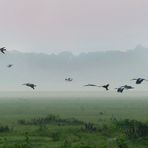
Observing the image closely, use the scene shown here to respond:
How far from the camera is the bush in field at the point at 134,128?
2275 inches

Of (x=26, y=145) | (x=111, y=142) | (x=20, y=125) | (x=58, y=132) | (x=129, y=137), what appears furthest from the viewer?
(x=20, y=125)

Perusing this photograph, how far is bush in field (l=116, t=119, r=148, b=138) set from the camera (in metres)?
57.8

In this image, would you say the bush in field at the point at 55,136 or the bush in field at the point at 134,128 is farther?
the bush in field at the point at 134,128

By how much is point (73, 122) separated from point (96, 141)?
17.9m

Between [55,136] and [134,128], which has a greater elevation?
[134,128]

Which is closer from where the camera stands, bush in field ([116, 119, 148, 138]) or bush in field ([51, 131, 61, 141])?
bush in field ([51, 131, 61, 141])

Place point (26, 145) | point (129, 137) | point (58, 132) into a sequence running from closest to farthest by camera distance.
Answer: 1. point (26, 145)
2. point (129, 137)
3. point (58, 132)

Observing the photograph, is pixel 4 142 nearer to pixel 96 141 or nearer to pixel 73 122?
pixel 96 141

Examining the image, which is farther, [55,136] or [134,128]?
[134,128]

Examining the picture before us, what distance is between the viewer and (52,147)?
5003cm

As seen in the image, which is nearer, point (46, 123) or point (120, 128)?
point (120, 128)

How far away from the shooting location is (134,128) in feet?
197

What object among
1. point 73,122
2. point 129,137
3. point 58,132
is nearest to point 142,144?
point 129,137

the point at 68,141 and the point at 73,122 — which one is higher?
the point at 73,122
